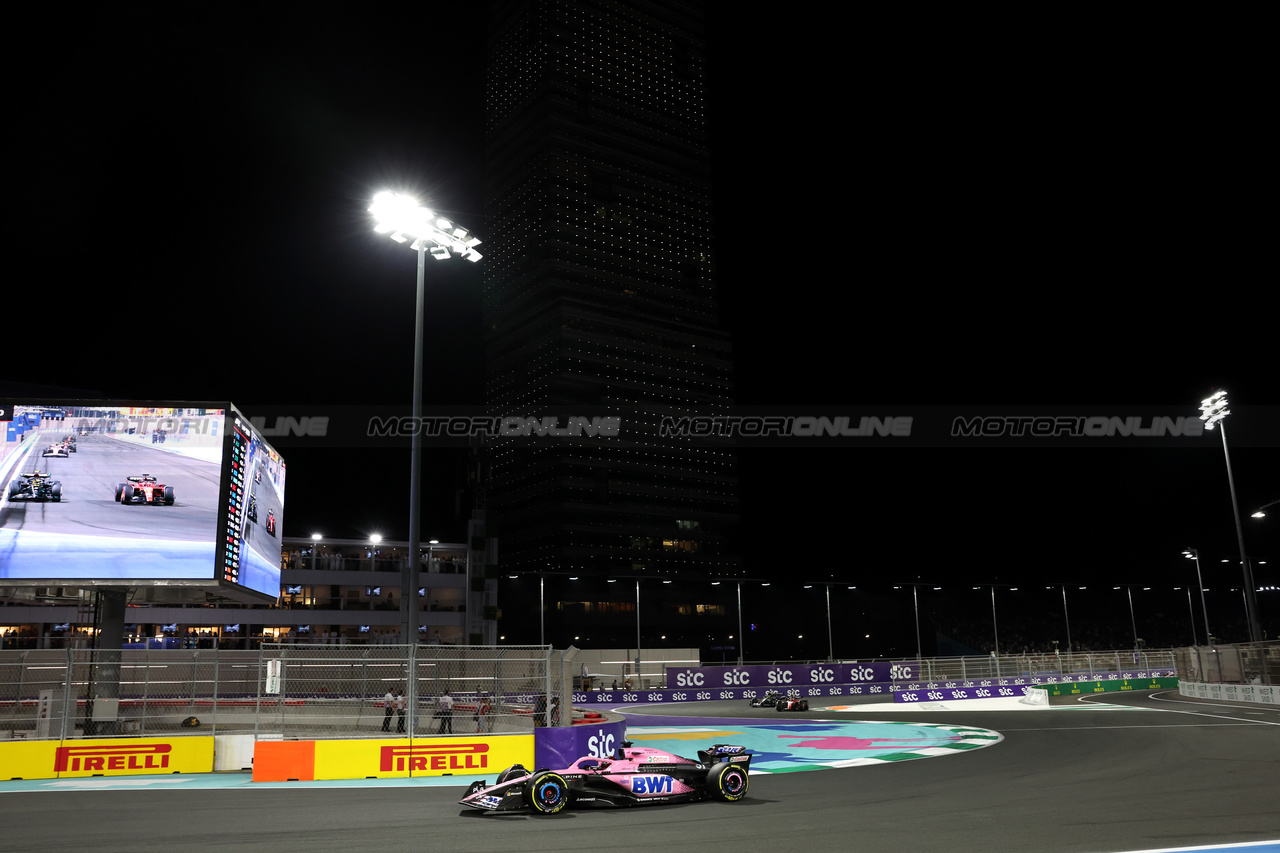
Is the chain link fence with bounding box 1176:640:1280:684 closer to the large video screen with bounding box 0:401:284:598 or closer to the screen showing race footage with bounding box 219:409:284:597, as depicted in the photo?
the screen showing race footage with bounding box 219:409:284:597

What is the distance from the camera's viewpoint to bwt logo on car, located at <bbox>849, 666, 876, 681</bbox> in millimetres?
48094

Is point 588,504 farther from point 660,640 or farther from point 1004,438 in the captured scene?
point 1004,438

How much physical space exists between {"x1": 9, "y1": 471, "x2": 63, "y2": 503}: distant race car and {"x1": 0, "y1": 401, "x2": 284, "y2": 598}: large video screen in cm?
2

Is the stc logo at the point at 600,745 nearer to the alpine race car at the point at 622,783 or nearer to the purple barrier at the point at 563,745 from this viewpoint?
the purple barrier at the point at 563,745

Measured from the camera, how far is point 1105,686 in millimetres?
49156

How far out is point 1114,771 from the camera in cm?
1590

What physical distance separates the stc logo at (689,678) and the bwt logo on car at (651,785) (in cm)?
3582

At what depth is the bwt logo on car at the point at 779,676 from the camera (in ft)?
159

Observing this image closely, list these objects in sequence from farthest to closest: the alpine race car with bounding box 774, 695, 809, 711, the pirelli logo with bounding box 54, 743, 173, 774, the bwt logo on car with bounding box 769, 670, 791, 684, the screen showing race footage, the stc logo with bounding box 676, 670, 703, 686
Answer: the bwt logo on car with bounding box 769, 670, 791, 684, the stc logo with bounding box 676, 670, 703, 686, the alpine race car with bounding box 774, 695, 809, 711, the screen showing race footage, the pirelli logo with bounding box 54, 743, 173, 774

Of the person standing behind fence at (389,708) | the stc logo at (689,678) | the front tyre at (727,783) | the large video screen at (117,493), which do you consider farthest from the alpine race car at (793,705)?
the front tyre at (727,783)

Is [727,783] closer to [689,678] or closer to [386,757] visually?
[386,757]

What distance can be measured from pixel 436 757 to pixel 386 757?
36.3 inches

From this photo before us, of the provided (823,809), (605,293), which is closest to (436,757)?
(823,809)

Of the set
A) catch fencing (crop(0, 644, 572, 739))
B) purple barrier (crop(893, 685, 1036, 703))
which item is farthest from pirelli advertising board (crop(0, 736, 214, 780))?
purple barrier (crop(893, 685, 1036, 703))
